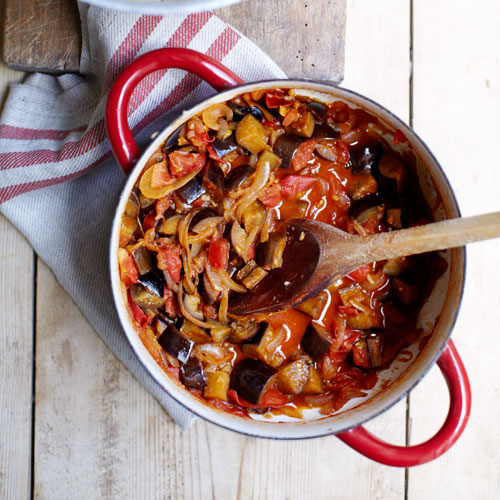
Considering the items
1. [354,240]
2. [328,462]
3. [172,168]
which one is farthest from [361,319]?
[172,168]

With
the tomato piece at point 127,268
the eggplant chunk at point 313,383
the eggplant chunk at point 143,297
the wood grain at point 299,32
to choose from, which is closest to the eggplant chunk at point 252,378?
the eggplant chunk at point 313,383

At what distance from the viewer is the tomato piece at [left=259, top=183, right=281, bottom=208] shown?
1.82 m

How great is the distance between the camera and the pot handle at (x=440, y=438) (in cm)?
166

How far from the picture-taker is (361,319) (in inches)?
73.5

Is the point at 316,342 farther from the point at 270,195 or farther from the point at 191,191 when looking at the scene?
the point at 191,191

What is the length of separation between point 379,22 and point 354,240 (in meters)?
0.92

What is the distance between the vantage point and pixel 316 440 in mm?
2092

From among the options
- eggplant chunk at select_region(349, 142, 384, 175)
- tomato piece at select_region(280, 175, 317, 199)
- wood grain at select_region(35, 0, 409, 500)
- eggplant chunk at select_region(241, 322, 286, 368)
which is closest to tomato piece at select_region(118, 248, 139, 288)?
wood grain at select_region(35, 0, 409, 500)

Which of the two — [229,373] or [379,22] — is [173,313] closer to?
[229,373]

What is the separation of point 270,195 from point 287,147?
163mm

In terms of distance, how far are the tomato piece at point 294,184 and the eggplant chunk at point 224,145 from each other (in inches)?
7.6

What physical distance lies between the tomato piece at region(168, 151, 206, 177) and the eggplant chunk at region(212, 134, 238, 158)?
2.3 inches

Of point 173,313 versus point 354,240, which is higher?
point 354,240

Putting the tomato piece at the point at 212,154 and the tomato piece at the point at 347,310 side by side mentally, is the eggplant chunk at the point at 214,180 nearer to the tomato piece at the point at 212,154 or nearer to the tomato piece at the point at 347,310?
the tomato piece at the point at 212,154
